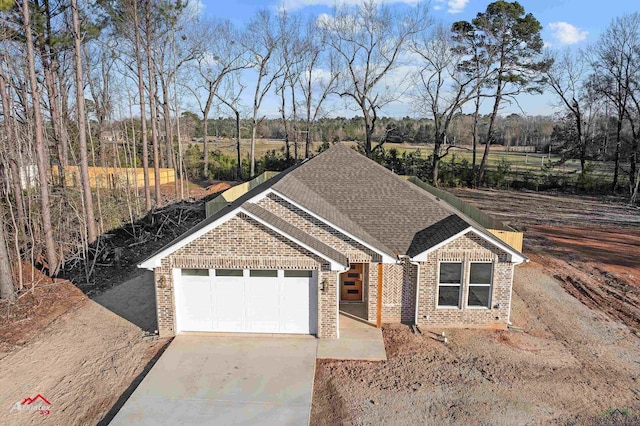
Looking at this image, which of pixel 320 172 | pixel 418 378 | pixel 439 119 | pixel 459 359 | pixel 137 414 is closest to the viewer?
pixel 137 414

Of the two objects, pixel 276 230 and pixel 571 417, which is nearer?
pixel 571 417

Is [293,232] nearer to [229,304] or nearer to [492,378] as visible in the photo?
[229,304]

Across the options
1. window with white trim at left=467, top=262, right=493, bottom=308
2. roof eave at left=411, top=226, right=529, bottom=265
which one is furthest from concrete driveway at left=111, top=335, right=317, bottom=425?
window with white trim at left=467, top=262, right=493, bottom=308

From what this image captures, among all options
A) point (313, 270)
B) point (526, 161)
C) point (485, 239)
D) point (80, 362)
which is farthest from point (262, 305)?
point (526, 161)

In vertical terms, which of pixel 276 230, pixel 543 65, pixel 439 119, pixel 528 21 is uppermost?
pixel 528 21

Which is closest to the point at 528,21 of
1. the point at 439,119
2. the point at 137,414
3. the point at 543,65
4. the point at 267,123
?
the point at 543,65

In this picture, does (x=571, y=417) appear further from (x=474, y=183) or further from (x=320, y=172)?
(x=474, y=183)

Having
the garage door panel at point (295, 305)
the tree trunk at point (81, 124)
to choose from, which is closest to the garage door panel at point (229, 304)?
the garage door panel at point (295, 305)
